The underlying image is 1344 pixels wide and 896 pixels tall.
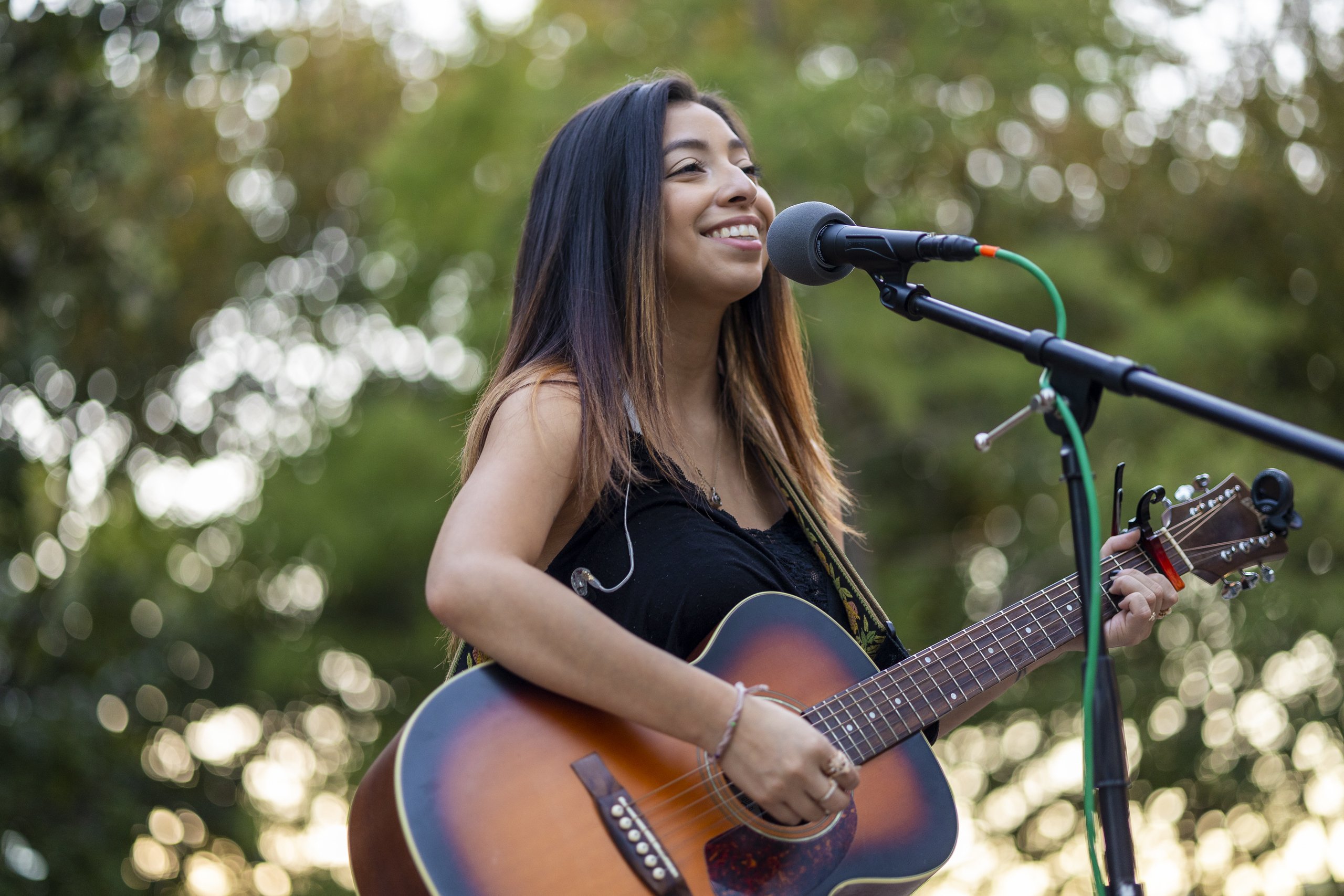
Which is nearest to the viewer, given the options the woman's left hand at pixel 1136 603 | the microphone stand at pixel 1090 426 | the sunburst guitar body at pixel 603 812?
A: the microphone stand at pixel 1090 426

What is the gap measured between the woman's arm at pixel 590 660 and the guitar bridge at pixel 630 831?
107mm

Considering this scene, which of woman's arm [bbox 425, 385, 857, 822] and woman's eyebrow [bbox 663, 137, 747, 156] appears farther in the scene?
woman's eyebrow [bbox 663, 137, 747, 156]

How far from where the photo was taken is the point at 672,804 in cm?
205

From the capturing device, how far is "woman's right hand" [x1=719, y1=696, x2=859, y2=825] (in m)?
1.96

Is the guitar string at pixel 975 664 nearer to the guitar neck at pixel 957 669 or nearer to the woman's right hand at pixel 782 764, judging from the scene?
the guitar neck at pixel 957 669

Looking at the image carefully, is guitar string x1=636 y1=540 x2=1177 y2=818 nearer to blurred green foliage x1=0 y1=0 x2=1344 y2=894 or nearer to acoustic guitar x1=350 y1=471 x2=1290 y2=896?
acoustic guitar x1=350 y1=471 x2=1290 y2=896

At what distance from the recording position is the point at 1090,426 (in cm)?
179

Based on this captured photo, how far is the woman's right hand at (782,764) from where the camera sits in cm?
196

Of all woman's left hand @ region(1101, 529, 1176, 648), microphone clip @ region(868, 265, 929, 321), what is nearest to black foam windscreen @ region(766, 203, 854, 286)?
microphone clip @ region(868, 265, 929, 321)

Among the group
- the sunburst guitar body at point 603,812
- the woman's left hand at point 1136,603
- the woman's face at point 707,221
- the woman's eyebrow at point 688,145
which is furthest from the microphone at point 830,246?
the woman's left hand at point 1136,603

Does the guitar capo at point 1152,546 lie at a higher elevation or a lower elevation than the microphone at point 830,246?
lower

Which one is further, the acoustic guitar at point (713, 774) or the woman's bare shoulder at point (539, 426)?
the woman's bare shoulder at point (539, 426)

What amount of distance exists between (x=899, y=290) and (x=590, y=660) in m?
0.77

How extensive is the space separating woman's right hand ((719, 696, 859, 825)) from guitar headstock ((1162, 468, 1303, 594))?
0.81 meters
